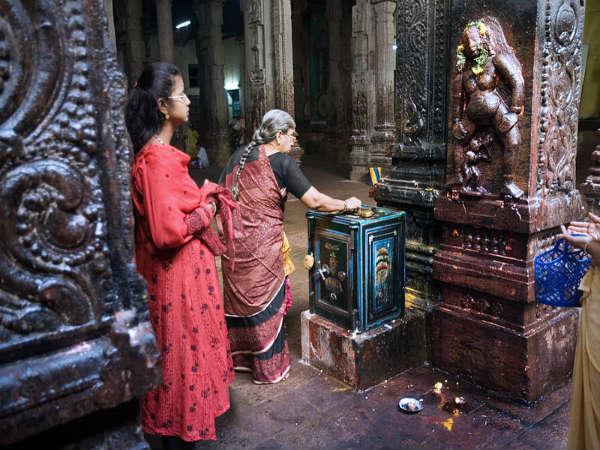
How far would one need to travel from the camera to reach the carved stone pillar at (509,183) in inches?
107

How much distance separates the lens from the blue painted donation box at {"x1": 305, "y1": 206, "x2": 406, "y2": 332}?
3078 mm

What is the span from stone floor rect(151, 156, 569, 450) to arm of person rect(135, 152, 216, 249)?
46.5 inches

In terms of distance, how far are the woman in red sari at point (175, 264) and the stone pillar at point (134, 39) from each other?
521 inches

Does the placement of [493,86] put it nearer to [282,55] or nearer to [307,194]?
[307,194]

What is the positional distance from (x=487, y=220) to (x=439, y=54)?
1.13m

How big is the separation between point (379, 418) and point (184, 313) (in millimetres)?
1279

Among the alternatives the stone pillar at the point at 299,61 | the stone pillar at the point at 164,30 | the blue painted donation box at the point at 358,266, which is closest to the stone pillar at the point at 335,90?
the stone pillar at the point at 299,61

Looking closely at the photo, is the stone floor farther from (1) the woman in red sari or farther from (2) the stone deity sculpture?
(2) the stone deity sculpture

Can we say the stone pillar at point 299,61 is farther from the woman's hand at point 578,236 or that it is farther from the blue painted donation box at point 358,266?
the woman's hand at point 578,236

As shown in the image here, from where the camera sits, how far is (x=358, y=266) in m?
3.06

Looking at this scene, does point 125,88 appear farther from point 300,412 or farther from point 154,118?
point 300,412

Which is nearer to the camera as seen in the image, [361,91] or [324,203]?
[324,203]

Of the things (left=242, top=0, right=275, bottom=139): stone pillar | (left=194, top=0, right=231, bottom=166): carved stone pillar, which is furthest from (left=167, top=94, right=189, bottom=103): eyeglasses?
(left=194, top=0, right=231, bottom=166): carved stone pillar

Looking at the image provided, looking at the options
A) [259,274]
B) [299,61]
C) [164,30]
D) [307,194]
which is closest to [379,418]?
[259,274]
